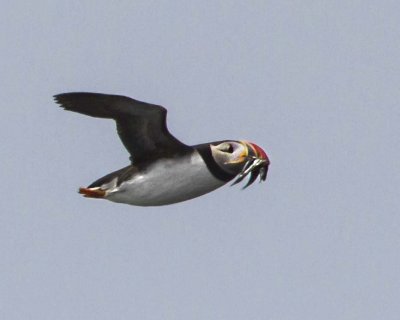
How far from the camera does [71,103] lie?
36781mm

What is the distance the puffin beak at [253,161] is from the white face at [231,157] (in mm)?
12

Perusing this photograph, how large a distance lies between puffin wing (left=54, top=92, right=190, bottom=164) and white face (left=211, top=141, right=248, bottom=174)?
36 centimetres

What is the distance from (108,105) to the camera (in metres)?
36.9

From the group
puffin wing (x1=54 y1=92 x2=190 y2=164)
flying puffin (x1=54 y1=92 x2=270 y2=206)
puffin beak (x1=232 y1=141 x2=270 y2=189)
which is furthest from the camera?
puffin beak (x1=232 y1=141 x2=270 y2=189)

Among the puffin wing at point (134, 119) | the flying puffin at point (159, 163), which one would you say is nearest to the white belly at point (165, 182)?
the flying puffin at point (159, 163)

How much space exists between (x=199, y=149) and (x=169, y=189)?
2.12ft

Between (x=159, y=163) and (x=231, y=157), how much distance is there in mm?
865

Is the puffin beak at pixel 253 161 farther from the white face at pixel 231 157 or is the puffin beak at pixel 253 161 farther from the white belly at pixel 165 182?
the white belly at pixel 165 182

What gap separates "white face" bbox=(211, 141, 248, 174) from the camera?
37.2m

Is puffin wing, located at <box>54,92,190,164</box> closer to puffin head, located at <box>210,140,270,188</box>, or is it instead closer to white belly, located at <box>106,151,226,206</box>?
white belly, located at <box>106,151,226,206</box>

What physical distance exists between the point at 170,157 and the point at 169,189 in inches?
15.9

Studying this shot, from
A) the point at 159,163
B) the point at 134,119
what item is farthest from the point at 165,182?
the point at 134,119

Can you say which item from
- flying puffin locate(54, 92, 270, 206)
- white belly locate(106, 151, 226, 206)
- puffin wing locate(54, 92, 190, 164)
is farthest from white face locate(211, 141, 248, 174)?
puffin wing locate(54, 92, 190, 164)

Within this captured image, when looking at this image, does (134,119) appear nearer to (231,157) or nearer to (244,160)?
(231,157)
